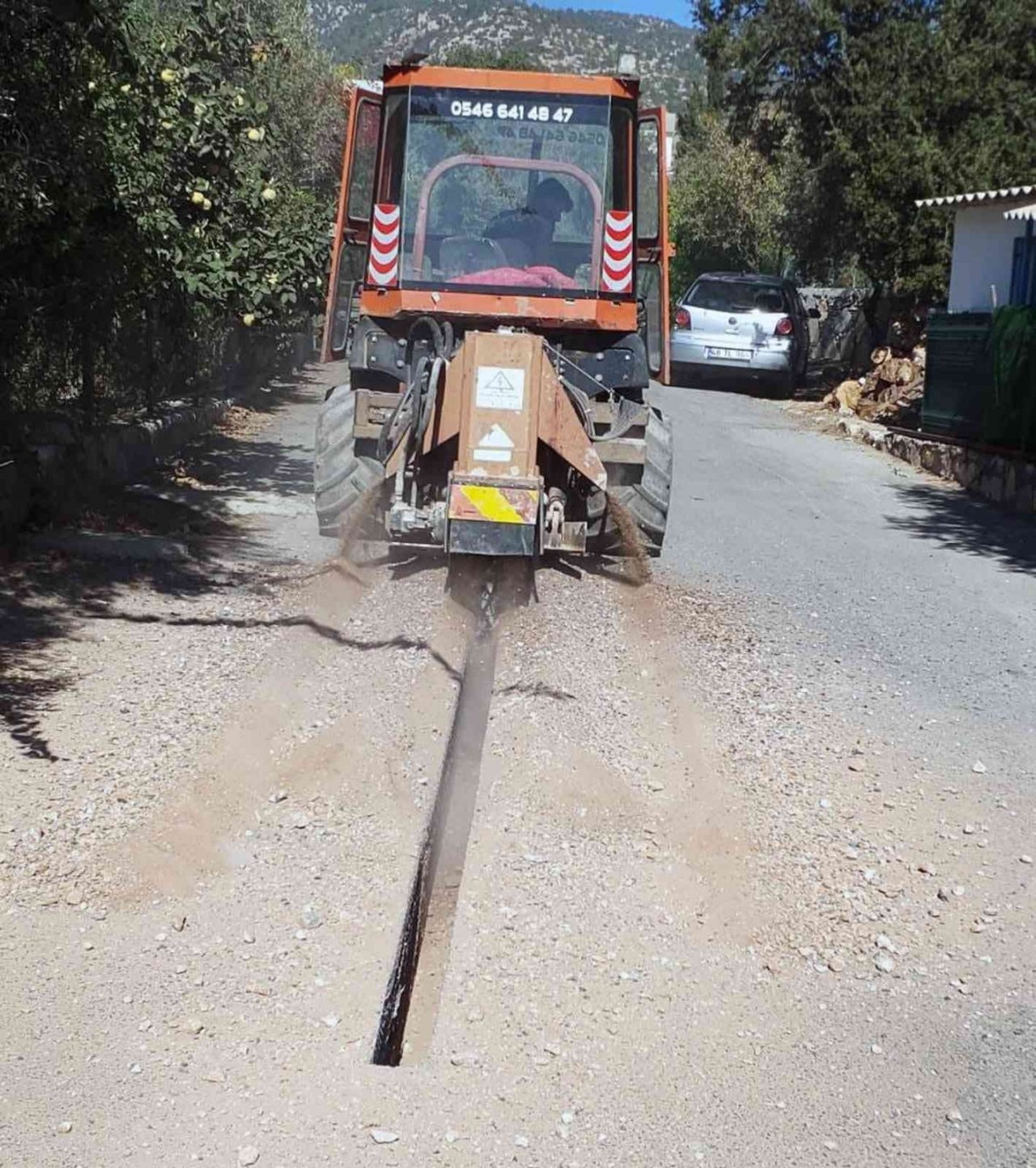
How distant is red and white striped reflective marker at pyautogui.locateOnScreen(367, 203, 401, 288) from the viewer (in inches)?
344

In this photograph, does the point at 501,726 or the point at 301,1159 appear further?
the point at 501,726

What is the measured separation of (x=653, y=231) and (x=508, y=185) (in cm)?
90

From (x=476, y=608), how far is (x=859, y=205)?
16.7 m

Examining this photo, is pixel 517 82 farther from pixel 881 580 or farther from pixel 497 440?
pixel 881 580

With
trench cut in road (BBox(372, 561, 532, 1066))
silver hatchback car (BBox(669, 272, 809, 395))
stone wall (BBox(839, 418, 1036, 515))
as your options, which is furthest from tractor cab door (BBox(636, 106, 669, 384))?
silver hatchback car (BBox(669, 272, 809, 395))

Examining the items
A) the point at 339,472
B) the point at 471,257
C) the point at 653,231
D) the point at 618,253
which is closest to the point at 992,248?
the point at 653,231

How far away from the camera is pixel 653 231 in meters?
8.80

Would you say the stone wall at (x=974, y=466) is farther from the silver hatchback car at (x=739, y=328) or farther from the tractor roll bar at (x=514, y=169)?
the tractor roll bar at (x=514, y=169)

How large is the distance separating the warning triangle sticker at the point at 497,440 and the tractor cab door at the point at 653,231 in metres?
1.75

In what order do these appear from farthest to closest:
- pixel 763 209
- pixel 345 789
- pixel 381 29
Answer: pixel 381 29, pixel 763 209, pixel 345 789

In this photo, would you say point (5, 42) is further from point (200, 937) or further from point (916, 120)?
point (916, 120)

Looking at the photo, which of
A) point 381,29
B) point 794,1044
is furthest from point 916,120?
point 381,29

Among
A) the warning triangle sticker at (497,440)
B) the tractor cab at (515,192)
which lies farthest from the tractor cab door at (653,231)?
the warning triangle sticker at (497,440)

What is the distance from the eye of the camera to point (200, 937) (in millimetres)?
4312
